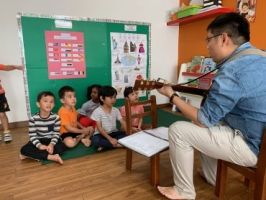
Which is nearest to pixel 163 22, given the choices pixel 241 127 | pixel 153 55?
pixel 153 55

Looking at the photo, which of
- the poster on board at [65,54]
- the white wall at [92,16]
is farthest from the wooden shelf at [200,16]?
the poster on board at [65,54]

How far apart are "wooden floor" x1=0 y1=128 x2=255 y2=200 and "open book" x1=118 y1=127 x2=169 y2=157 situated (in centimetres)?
31

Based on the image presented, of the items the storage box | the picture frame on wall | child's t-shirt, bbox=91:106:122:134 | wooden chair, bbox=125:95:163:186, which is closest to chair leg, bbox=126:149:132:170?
wooden chair, bbox=125:95:163:186

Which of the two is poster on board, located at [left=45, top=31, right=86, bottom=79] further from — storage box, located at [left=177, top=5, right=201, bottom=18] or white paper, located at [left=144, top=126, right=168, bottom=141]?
white paper, located at [left=144, top=126, right=168, bottom=141]

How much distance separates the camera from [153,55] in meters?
3.71

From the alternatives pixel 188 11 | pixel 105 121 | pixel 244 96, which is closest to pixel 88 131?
pixel 105 121

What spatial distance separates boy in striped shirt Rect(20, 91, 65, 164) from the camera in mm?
1944

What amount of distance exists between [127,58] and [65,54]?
37.3 inches

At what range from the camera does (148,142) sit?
1.53 meters

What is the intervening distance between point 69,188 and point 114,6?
8.41 feet

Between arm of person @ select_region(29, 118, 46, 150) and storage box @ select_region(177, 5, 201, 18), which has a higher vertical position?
storage box @ select_region(177, 5, 201, 18)

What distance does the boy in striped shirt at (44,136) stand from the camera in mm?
1944

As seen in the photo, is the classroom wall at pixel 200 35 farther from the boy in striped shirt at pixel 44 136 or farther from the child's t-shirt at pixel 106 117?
the boy in striped shirt at pixel 44 136

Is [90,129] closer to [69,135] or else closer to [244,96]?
[69,135]
